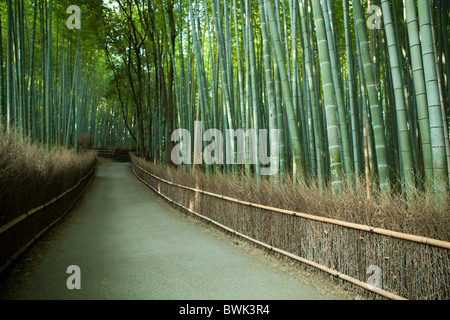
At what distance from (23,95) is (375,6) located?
202 inches

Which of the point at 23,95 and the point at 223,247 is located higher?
the point at 23,95

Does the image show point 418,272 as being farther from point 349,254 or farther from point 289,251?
point 289,251

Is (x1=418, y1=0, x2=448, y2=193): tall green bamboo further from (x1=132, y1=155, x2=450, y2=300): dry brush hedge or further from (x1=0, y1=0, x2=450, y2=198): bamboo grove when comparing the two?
(x1=132, y1=155, x2=450, y2=300): dry brush hedge

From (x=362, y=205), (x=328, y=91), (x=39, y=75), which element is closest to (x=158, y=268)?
(x=362, y=205)

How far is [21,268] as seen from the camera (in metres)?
2.75

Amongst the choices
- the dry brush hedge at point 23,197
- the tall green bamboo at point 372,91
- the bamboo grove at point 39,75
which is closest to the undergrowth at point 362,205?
the tall green bamboo at point 372,91

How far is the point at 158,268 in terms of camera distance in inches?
110

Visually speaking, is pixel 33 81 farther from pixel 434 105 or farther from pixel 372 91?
pixel 434 105

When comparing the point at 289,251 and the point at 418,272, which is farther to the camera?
the point at 289,251

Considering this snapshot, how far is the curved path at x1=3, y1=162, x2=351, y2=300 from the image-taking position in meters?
Answer: 2.26

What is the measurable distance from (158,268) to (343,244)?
146cm

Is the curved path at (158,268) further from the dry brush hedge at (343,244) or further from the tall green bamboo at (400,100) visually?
the tall green bamboo at (400,100)
